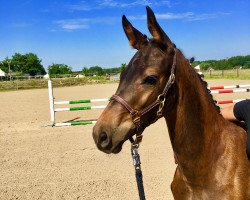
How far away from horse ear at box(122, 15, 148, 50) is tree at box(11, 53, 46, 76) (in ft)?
343

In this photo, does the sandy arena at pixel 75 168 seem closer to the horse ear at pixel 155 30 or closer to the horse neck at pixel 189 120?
the horse neck at pixel 189 120

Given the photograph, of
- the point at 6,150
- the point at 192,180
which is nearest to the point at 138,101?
the point at 192,180

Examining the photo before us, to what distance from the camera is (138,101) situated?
2.28 metres

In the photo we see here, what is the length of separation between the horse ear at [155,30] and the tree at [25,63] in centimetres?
10491

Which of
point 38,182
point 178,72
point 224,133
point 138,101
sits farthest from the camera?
point 38,182

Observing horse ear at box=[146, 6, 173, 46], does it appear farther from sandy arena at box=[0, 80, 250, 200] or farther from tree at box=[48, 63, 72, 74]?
tree at box=[48, 63, 72, 74]

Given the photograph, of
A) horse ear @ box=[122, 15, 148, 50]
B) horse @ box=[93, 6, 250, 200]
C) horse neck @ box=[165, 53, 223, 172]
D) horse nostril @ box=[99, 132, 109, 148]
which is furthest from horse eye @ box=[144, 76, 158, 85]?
horse nostril @ box=[99, 132, 109, 148]

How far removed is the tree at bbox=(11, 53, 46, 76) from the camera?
4038 inches

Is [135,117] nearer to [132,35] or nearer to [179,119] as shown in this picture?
[179,119]

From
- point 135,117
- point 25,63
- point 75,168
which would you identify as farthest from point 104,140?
point 25,63

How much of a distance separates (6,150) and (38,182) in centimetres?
289

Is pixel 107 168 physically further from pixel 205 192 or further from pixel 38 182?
pixel 205 192

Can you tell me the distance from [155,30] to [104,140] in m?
0.82

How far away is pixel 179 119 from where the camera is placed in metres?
2.47
